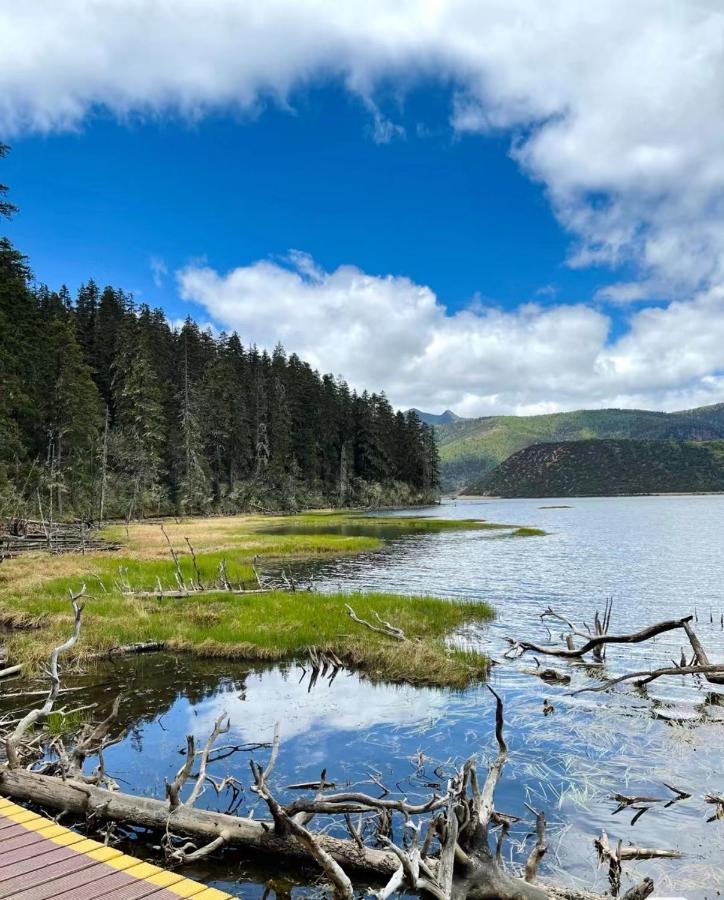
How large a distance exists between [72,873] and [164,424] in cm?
8741

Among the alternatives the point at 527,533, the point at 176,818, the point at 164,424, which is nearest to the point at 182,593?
the point at 176,818

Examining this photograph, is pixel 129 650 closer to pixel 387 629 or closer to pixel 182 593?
pixel 182 593

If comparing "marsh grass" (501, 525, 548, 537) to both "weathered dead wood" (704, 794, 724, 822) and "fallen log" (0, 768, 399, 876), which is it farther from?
"fallen log" (0, 768, 399, 876)

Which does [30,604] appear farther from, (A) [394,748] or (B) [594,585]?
(B) [594,585]

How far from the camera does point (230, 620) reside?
20.4 m

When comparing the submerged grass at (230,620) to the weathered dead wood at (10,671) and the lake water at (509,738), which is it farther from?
the lake water at (509,738)

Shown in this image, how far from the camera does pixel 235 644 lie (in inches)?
722

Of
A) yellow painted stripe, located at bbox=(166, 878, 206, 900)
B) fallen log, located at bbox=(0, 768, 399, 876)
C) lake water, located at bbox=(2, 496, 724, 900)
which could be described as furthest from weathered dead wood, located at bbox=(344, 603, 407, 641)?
yellow painted stripe, located at bbox=(166, 878, 206, 900)

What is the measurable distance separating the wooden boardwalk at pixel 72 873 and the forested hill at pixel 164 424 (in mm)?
37091

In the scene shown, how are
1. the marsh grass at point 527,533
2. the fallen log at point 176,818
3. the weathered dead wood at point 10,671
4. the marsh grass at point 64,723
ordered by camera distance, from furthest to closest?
the marsh grass at point 527,533 → the weathered dead wood at point 10,671 → the marsh grass at point 64,723 → the fallen log at point 176,818

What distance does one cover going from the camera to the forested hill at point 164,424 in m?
53.7

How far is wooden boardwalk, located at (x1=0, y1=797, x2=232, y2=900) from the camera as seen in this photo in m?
5.28

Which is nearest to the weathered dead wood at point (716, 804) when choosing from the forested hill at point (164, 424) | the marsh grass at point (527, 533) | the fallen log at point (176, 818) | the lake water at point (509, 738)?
the lake water at point (509, 738)

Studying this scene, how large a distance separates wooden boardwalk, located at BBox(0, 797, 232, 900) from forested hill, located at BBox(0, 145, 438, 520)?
37.1 m
